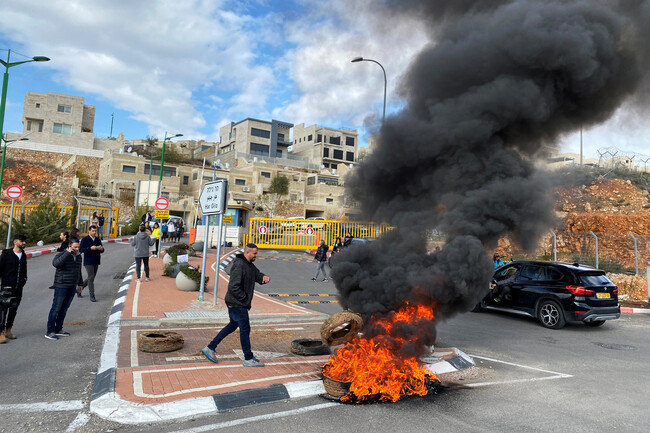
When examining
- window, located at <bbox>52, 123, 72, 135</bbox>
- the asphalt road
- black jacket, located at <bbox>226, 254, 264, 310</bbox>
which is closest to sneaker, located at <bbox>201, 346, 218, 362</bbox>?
black jacket, located at <bbox>226, 254, 264, 310</bbox>

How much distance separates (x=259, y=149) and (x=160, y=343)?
2711 inches

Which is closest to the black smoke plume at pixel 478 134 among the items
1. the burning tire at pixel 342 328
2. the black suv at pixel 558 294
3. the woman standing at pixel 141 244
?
the burning tire at pixel 342 328

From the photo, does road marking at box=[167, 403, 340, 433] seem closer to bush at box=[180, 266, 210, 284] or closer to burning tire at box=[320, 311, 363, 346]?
burning tire at box=[320, 311, 363, 346]

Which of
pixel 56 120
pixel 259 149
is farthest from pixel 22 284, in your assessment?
pixel 259 149

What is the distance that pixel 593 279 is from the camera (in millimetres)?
9078

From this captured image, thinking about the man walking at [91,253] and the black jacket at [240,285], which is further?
the man walking at [91,253]

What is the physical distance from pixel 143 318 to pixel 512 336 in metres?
7.35

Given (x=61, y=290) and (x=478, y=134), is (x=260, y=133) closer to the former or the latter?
(x=61, y=290)

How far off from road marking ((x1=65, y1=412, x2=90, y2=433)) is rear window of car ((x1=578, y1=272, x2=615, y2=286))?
9.39 metres

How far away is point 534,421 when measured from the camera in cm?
418

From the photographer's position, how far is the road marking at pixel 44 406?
405 centimetres

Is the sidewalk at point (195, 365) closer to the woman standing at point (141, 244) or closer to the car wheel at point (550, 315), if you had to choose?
the woman standing at point (141, 244)

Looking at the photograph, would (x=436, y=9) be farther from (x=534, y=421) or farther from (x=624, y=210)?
(x=624, y=210)

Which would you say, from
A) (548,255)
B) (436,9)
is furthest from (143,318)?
(548,255)
